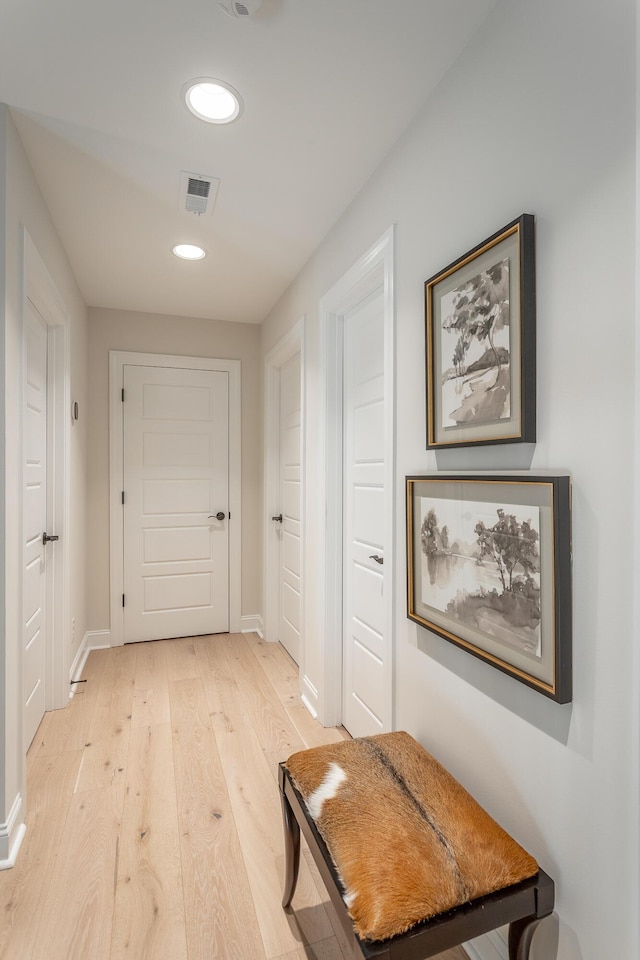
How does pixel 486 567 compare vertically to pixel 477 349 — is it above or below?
below

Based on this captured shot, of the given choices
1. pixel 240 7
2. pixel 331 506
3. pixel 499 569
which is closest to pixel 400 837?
pixel 499 569

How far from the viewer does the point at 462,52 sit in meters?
1.42

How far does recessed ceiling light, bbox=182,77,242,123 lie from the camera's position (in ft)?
5.11

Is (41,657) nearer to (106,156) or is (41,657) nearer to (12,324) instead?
(12,324)

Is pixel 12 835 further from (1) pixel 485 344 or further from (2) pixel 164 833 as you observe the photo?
(1) pixel 485 344

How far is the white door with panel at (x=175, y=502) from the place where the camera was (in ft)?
12.5

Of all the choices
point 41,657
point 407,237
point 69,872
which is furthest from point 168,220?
point 69,872

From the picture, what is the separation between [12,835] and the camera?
5.62 ft

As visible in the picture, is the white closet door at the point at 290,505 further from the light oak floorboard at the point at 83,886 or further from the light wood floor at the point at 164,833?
the light oak floorboard at the point at 83,886

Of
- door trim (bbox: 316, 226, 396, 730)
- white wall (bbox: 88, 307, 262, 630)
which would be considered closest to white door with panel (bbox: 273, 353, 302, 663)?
white wall (bbox: 88, 307, 262, 630)

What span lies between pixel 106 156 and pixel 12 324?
29.8 inches

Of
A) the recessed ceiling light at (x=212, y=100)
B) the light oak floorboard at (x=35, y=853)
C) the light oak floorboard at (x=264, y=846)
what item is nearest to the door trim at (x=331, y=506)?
the light oak floorboard at (x=264, y=846)

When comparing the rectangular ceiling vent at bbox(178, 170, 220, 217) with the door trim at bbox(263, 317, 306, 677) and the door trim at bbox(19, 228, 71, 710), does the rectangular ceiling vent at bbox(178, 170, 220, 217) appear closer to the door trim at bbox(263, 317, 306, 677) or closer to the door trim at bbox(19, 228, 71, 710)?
the door trim at bbox(19, 228, 71, 710)

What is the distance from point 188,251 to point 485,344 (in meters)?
2.01
